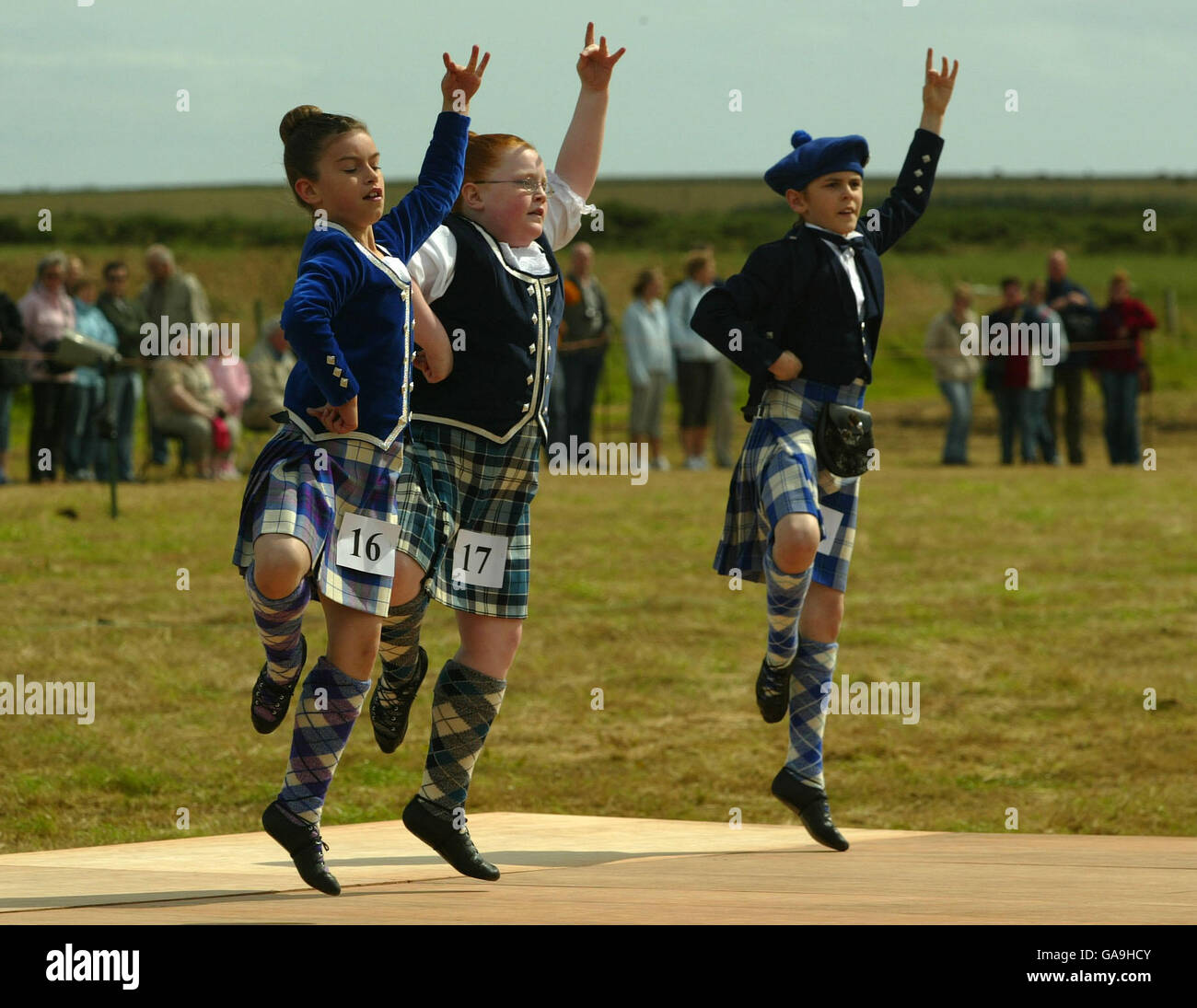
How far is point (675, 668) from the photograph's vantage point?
10.0 metres

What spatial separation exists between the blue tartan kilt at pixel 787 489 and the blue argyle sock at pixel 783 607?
10cm

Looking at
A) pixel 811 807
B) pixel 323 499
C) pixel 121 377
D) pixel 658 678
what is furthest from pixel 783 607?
pixel 121 377

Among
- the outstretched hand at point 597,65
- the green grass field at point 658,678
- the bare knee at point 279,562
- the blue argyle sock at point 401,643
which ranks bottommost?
the green grass field at point 658,678

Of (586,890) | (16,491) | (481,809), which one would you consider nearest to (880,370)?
(16,491)

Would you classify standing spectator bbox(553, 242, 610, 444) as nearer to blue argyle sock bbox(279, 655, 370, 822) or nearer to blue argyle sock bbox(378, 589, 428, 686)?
blue argyle sock bbox(378, 589, 428, 686)

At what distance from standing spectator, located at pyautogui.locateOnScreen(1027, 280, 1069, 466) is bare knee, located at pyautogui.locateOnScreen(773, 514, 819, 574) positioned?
15.6 meters

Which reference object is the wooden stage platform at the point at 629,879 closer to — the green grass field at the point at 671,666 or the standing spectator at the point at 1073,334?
the green grass field at the point at 671,666

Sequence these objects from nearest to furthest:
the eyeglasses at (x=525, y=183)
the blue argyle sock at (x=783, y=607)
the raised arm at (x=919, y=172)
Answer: the eyeglasses at (x=525, y=183), the blue argyle sock at (x=783, y=607), the raised arm at (x=919, y=172)

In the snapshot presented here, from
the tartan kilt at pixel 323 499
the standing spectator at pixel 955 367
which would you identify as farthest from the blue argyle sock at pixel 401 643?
A: the standing spectator at pixel 955 367

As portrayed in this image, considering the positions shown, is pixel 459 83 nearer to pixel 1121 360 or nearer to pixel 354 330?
pixel 354 330

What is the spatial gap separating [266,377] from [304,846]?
44.9 feet

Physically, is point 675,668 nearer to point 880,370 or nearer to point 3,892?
point 3,892

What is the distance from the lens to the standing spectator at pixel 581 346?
18.8 metres
